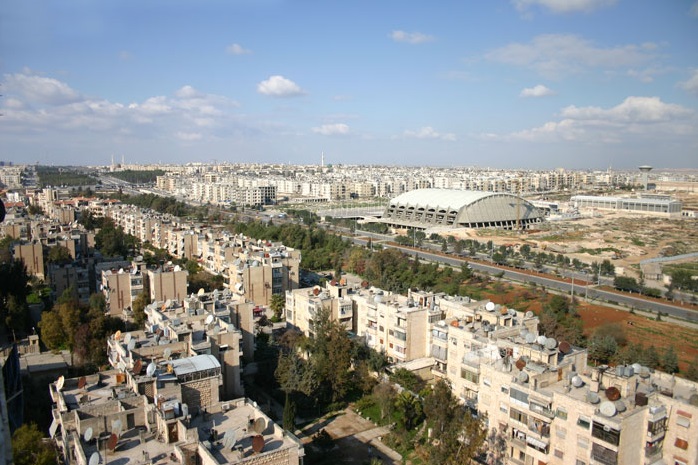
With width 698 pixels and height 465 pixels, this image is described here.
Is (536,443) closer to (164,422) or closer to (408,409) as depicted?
(408,409)

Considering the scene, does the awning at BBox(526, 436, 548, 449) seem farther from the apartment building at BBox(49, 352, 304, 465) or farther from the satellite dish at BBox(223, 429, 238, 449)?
the satellite dish at BBox(223, 429, 238, 449)

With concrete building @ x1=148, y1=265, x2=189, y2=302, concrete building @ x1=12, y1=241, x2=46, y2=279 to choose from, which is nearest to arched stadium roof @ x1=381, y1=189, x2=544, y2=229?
concrete building @ x1=148, y1=265, x2=189, y2=302

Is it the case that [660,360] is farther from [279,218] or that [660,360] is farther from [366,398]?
[279,218]

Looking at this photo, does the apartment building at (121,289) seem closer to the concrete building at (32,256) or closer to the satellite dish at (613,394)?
the concrete building at (32,256)

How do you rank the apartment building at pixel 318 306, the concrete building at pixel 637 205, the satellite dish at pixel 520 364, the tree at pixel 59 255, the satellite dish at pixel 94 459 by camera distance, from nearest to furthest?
the satellite dish at pixel 94 459, the satellite dish at pixel 520 364, the apartment building at pixel 318 306, the tree at pixel 59 255, the concrete building at pixel 637 205

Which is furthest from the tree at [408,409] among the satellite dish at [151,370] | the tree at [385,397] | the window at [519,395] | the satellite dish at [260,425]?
the satellite dish at [151,370]

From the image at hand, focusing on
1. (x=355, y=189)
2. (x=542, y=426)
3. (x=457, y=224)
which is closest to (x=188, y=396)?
(x=542, y=426)
